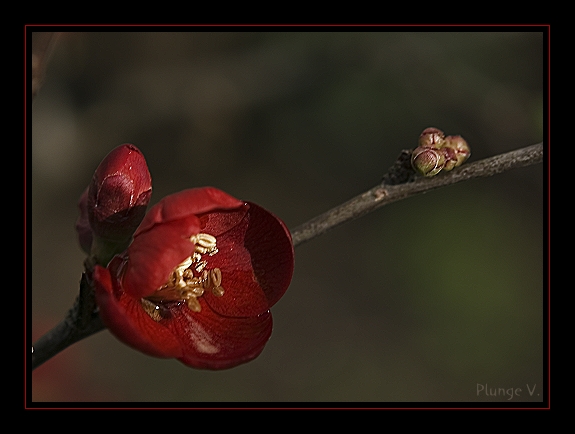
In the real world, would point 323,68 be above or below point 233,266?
above

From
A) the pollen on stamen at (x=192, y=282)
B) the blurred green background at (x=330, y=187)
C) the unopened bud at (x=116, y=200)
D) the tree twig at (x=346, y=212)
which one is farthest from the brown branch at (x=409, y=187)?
the blurred green background at (x=330, y=187)

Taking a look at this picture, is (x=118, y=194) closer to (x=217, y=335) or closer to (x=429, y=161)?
(x=217, y=335)

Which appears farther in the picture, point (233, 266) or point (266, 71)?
point (266, 71)

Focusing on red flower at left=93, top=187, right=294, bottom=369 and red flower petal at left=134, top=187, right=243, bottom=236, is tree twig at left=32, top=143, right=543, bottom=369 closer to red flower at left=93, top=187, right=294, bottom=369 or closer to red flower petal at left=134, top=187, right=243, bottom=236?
red flower at left=93, top=187, right=294, bottom=369

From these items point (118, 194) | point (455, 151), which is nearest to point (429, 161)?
point (455, 151)

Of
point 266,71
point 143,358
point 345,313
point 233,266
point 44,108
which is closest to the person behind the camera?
point 233,266

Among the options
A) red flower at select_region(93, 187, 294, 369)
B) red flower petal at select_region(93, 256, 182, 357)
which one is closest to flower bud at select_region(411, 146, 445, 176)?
red flower at select_region(93, 187, 294, 369)
